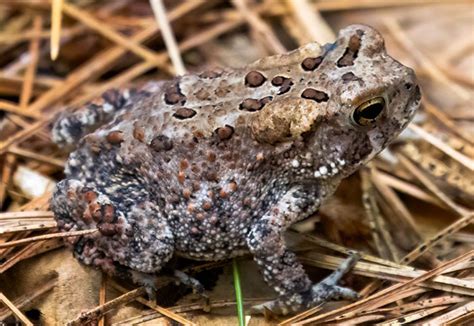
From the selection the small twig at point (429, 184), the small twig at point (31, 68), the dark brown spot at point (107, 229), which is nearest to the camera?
the dark brown spot at point (107, 229)

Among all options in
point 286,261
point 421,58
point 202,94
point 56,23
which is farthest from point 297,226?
point 56,23

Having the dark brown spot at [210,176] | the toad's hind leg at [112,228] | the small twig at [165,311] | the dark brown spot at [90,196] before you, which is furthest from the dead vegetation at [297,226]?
the dark brown spot at [210,176]

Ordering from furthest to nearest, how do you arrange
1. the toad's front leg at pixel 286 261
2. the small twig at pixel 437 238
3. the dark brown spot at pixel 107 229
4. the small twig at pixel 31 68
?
the small twig at pixel 31 68, the small twig at pixel 437 238, the toad's front leg at pixel 286 261, the dark brown spot at pixel 107 229

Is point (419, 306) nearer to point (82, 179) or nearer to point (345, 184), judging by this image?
point (345, 184)

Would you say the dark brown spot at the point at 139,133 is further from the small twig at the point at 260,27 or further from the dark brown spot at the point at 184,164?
the small twig at the point at 260,27

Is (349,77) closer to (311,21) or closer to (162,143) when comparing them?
(162,143)

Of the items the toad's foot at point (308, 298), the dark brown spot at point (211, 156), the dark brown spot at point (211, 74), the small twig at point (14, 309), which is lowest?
the toad's foot at point (308, 298)

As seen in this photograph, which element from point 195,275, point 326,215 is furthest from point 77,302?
point 326,215

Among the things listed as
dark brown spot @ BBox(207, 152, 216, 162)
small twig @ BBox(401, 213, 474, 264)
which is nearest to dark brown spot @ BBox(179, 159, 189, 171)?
dark brown spot @ BBox(207, 152, 216, 162)
